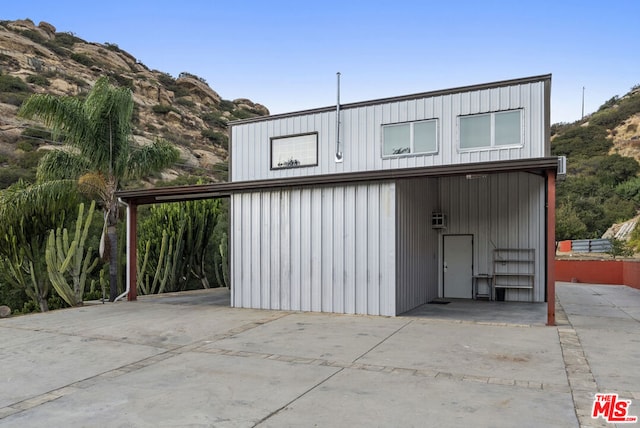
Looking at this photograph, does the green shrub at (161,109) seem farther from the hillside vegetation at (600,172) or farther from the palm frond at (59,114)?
the hillside vegetation at (600,172)

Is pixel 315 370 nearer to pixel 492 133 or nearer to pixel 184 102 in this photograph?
pixel 492 133

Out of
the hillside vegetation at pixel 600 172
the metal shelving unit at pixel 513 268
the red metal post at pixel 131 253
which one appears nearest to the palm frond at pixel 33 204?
the red metal post at pixel 131 253

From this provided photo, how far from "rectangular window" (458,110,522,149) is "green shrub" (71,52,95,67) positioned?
5010 cm

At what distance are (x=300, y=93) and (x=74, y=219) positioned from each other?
2165 centimetres

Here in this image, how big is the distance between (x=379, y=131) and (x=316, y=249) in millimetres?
3927

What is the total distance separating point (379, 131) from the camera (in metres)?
12.6

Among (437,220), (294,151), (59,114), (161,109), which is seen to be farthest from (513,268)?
(161,109)

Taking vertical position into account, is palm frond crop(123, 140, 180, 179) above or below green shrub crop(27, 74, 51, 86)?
below

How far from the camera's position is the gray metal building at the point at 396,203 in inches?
401

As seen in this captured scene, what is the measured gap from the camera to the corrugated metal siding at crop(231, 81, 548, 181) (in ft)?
36.6

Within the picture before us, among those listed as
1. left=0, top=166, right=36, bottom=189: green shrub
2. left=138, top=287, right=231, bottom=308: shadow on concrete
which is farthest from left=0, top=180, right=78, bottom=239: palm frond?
left=0, top=166, right=36, bottom=189: green shrub

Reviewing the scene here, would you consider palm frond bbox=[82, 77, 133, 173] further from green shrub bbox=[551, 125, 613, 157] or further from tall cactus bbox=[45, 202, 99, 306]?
green shrub bbox=[551, 125, 613, 157]

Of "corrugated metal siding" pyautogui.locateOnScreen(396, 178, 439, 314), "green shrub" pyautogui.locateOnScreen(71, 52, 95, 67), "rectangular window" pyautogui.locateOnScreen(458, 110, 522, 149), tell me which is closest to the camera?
"corrugated metal siding" pyautogui.locateOnScreen(396, 178, 439, 314)

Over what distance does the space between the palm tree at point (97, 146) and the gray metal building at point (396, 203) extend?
318 cm
